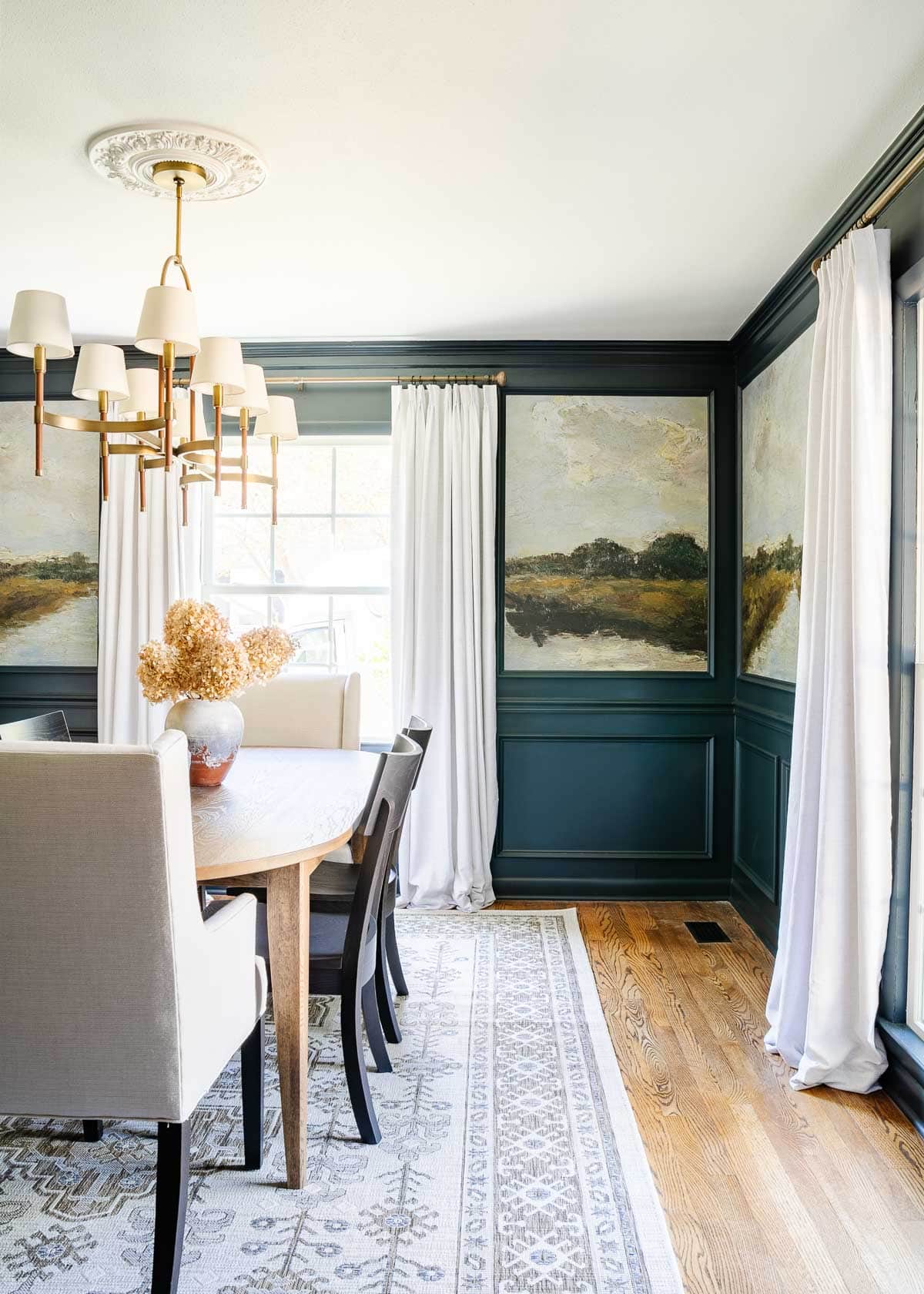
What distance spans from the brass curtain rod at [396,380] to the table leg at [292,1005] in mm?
2862

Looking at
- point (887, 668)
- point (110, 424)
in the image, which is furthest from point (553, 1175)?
point (110, 424)

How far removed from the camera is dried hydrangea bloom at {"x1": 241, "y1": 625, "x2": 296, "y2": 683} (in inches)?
105

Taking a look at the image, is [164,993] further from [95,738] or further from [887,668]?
[95,738]

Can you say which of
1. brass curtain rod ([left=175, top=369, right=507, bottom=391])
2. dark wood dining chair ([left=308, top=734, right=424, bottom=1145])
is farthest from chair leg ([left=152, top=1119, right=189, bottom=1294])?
brass curtain rod ([left=175, top=369, right=507, bottom=391])

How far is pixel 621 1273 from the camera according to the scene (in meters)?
1.79

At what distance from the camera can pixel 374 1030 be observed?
8.25 ft

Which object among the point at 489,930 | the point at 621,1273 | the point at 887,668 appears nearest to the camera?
the point at 621,1273

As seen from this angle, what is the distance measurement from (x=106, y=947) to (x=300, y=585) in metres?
3.08

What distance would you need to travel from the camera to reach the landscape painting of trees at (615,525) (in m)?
4.29

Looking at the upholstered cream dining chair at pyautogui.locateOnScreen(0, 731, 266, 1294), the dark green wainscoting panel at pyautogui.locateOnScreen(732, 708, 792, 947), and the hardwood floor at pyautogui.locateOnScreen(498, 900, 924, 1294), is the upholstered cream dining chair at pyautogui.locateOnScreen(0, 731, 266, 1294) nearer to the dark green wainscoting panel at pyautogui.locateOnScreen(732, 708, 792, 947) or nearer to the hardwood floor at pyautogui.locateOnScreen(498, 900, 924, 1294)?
the hardwood floor at pyautogui.locateOnScreen(498, 900, 924, 1294)

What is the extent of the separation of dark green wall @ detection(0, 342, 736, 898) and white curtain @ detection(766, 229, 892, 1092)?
5.03ft

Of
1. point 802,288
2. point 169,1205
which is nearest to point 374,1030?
point 169,1205

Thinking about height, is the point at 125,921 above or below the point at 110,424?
below

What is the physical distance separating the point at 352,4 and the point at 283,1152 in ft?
8.54
